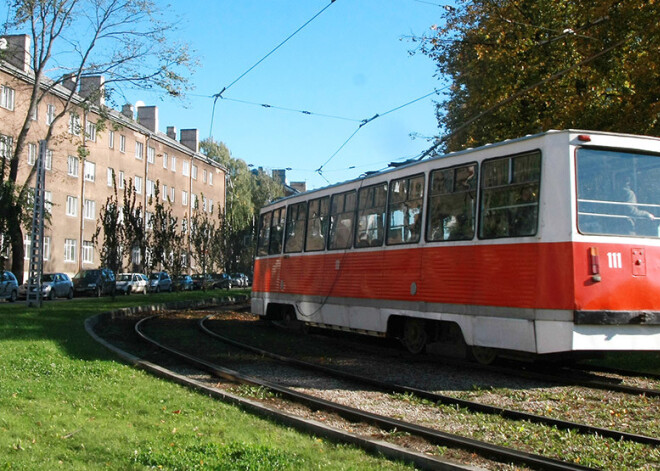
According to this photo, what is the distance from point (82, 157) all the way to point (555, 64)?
2356cm

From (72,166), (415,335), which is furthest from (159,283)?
(415,335)

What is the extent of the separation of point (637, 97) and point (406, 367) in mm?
7958

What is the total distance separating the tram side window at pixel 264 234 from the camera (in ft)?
61.2

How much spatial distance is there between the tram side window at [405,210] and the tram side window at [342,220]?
5.09 feet

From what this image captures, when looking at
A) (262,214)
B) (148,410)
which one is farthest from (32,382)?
(262,214)

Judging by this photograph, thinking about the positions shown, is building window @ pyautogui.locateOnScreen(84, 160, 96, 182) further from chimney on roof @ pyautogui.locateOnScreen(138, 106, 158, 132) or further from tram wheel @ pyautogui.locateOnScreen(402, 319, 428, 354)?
tram wheel @ pyautogui.locateOnScreen(402, 319, 428, 354)

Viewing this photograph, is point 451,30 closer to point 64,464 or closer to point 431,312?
point 431,312

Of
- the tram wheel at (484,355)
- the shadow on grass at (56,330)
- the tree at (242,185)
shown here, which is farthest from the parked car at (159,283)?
the tram wheel at (484,355)

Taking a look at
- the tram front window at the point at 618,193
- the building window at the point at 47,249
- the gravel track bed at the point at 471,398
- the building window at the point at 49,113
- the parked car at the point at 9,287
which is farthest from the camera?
the building window at the point at 49,113

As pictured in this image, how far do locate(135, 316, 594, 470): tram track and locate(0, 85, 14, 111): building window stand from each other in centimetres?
3497

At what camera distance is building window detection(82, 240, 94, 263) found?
49.0 meters

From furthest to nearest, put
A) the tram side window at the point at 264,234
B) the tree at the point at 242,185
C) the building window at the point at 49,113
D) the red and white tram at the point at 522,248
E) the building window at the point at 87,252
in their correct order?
the tree at the point at 242,185
the building window at the point at 87,252
the building window at the point at 49,113
the tram side window at the point at 264,234
the red and white tram at the point at 522,248

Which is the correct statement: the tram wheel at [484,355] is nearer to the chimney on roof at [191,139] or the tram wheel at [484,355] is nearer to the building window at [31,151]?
the building window at [31,151]

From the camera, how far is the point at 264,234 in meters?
18.9
